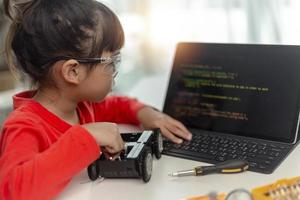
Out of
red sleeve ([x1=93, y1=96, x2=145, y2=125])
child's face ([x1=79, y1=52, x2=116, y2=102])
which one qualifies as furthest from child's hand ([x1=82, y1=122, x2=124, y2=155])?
red sleeve ([x1=93, y1=96, x2=145, y2=125])

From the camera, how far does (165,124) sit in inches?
36.8

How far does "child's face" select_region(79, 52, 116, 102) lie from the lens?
809mm

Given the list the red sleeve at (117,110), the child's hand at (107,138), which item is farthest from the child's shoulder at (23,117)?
the red sleeve at (117,110)

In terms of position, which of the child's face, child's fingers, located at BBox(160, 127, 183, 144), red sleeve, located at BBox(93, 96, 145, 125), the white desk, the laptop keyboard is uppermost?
the child's face

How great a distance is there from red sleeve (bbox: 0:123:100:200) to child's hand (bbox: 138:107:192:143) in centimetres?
25

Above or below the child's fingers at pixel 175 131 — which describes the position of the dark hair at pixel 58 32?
above

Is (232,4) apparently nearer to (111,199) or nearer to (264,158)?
(264,158)

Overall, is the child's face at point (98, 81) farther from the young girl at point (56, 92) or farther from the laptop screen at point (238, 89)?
the laptop screen at point (238, 89)

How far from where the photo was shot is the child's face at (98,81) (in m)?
0.81

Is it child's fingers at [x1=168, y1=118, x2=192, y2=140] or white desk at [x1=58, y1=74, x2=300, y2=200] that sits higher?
child's fingers at [x1=168, y1=118, x2=192, y2=140]

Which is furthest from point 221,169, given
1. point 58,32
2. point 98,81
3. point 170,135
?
point 58,32

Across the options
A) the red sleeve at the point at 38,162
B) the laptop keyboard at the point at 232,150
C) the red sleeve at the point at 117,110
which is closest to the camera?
the red sleeve at the point at 38,162

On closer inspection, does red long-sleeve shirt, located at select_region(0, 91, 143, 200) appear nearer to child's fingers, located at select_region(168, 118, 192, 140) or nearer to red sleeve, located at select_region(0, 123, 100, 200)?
red sleeve, located at select_region(0, 123, 100, 200)

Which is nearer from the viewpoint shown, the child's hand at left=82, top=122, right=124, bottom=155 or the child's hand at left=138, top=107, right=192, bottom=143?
the child's hand at left=82, top=122, right=124, bottom=155
